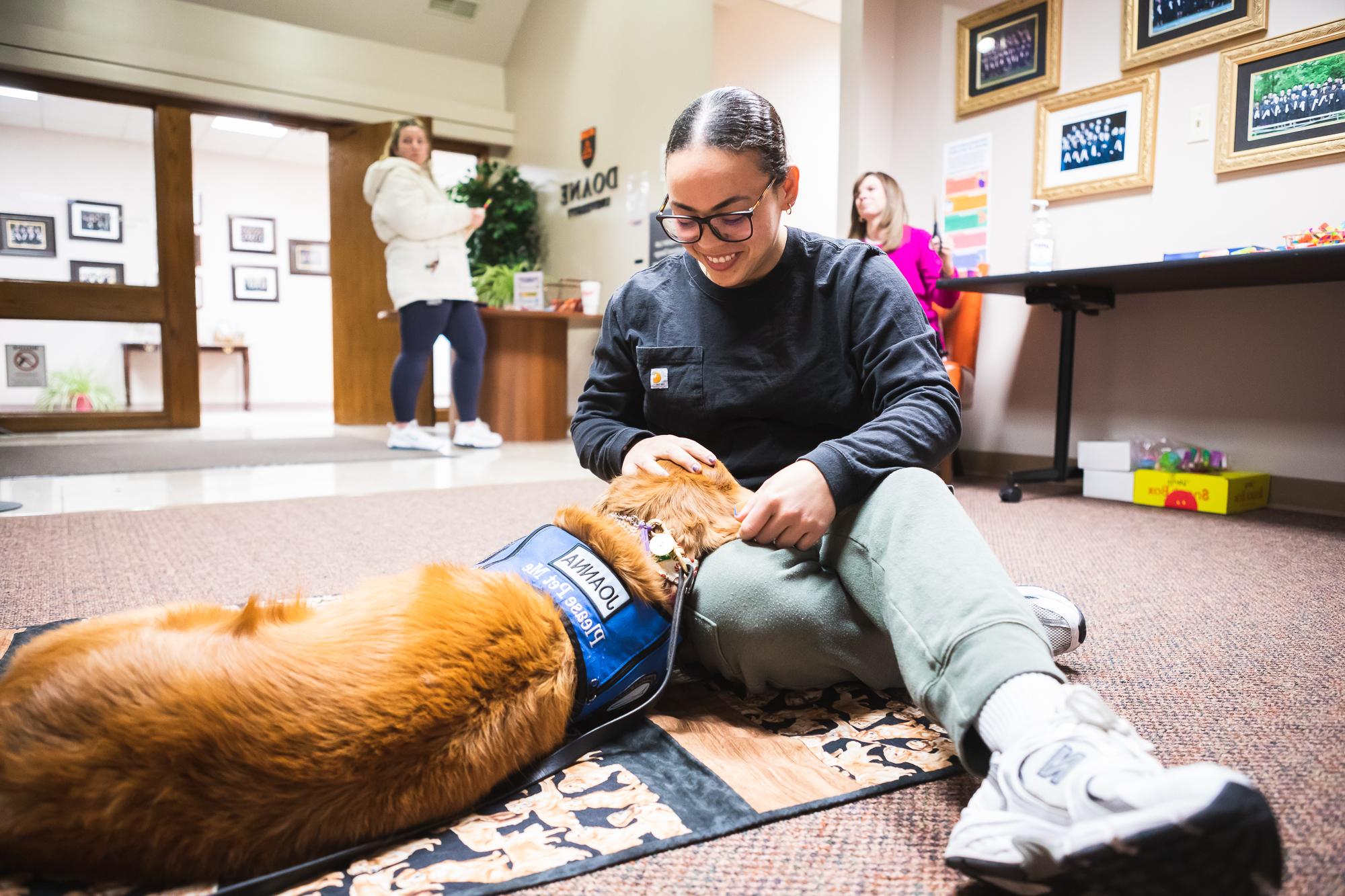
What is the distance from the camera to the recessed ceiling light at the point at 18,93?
5445 mm

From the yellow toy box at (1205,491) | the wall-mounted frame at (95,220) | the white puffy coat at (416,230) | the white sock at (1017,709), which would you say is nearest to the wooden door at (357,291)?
the wall-mounted frame at (95,220)

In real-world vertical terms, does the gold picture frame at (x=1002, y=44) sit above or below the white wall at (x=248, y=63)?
below

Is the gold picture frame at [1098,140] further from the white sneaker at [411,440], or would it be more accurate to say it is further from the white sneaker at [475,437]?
the white sneaker at [411,440]

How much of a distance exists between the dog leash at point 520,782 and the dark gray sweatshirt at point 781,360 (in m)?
0.28

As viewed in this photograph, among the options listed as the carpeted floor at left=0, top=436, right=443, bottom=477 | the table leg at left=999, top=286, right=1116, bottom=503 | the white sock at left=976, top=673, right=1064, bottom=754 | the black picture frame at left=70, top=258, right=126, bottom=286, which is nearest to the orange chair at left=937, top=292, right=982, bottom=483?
the table leg at left=999, top=286, right=1116, bottom=503

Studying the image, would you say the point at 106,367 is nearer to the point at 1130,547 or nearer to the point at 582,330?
the point at 582,330

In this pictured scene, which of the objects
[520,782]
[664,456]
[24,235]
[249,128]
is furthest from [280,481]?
[249,128]

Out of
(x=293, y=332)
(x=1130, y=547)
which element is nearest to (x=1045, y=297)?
(x=1130, y=547)

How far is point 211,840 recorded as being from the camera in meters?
0.63

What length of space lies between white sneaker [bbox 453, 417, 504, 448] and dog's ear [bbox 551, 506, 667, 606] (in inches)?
151

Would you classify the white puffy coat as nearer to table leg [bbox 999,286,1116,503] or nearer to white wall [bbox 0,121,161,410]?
white wall [bbox 0,121,161,410]

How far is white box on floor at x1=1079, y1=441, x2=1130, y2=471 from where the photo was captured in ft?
9.57

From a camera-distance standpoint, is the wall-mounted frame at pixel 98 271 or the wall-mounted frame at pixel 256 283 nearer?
the wall-mounted frame at pixel 98 271

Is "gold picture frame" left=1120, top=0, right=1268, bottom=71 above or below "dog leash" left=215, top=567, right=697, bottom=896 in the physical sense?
above
